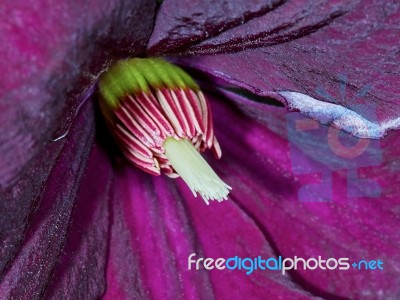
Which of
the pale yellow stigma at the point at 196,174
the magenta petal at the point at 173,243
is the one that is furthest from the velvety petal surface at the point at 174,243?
the pale yellow stigma at the point at 196,174

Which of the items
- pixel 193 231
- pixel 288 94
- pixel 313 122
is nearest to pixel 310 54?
pixel 288 94

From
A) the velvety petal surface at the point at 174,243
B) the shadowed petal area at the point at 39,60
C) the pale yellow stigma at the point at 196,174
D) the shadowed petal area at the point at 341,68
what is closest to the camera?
the shadowed petal area at the point at 39,60

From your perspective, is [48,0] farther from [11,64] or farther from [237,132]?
[237,132]

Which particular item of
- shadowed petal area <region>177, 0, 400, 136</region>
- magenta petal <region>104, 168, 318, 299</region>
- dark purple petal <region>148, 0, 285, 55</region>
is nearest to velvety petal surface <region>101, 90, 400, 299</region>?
magenta petal <region>104, 168, 318, 299</region>

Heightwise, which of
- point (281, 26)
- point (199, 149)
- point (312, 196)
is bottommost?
point (312, 196)
